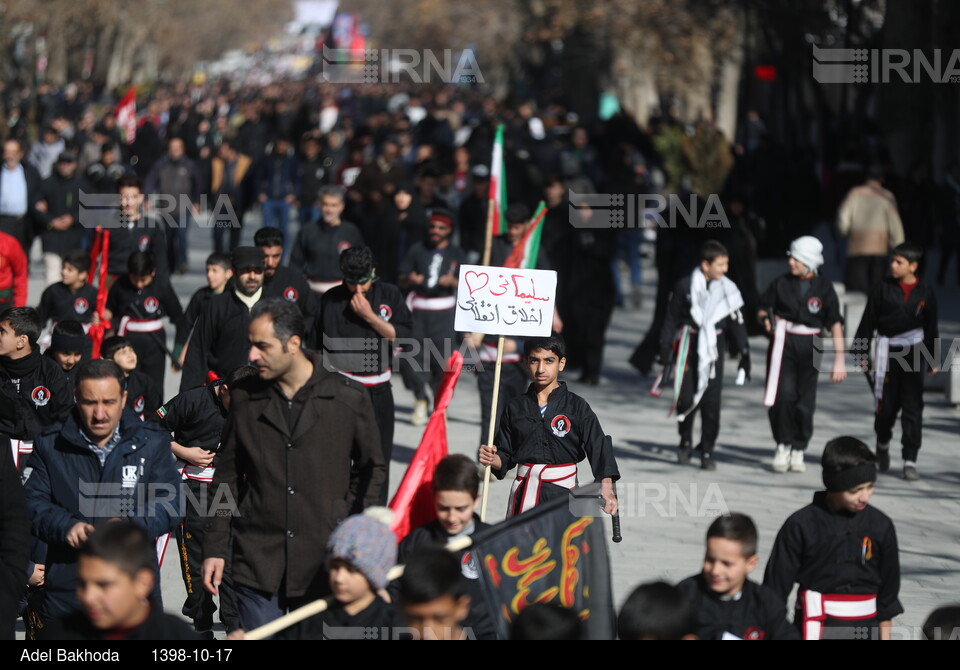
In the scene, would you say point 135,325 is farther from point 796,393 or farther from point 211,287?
point 796,393

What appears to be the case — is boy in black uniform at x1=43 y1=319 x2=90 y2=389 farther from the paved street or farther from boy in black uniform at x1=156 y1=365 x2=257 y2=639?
boy in black uniform at x1=156 y1=365 x2=257 y2=639

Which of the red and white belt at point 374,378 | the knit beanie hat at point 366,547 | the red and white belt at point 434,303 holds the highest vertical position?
the red and white belt at point 434,303

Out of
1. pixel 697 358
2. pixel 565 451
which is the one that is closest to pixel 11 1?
pixel 697 358

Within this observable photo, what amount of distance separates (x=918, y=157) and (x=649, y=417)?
1033 cm

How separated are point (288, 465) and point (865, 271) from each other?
12308 mm

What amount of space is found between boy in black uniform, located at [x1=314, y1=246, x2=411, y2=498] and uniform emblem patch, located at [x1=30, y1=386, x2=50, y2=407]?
5.70ft

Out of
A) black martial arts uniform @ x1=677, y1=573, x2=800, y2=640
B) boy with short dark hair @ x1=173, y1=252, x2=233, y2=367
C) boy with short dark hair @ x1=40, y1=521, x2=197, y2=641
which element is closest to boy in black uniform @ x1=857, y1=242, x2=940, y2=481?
boy with short dark hair @ x1=173, y1=252, x2=233, y2=367

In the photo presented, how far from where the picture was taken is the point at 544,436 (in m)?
8.02

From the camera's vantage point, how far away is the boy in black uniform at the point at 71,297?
37.7 feet

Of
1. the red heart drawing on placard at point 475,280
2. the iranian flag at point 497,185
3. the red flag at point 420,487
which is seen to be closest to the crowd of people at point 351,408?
the red flag at point 420,487

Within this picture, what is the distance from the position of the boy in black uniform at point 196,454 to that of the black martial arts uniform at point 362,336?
5.83 ft

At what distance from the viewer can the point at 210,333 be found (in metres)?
9.44

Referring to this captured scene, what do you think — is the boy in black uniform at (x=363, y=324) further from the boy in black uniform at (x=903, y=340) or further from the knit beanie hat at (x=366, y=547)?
the knit beanie hat at (x=366, y=547)
